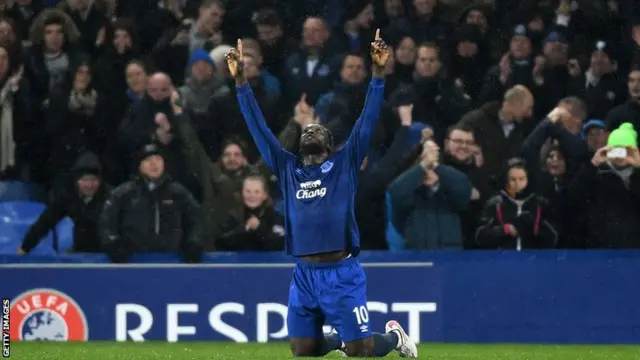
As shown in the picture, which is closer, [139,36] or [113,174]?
[113,174]

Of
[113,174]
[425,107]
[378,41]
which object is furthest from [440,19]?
[378,41]

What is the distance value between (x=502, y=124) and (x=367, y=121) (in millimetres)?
5604

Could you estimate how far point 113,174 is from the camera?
16094 mm

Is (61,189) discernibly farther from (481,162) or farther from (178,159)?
(481,162)

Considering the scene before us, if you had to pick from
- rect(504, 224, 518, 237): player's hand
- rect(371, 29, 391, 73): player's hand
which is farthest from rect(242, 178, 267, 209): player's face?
rect(371, 29, 391, 73): player's hand

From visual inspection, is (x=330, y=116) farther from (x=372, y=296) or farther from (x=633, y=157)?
(x=633, y=157)

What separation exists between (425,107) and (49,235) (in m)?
4.54

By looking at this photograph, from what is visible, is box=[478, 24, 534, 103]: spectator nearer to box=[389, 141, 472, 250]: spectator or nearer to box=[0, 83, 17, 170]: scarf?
box=[389, 141, 472, 250]: spectator

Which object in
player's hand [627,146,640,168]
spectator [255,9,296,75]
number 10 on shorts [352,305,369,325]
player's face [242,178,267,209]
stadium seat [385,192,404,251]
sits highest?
spectator [255,9,296,75]

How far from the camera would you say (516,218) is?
49.1 feet

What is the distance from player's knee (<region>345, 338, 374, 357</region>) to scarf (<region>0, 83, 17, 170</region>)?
7.03 meters

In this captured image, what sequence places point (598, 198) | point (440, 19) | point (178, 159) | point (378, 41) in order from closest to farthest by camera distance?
1. point (378, 41)
2. point (598, 198)
3. point (178, 159)
4. point (440, 19)

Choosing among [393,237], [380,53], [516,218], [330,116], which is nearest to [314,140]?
[380,53]

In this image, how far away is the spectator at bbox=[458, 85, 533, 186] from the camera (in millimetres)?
15570
